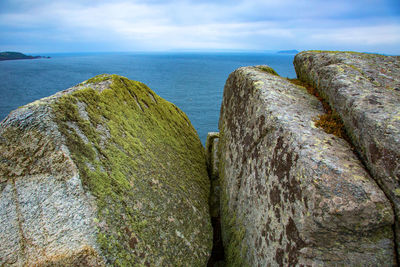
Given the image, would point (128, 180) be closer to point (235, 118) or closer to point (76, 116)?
point (76, 116)

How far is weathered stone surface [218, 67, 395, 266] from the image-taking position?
4059 mm

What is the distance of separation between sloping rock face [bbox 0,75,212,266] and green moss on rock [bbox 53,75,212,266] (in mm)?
26

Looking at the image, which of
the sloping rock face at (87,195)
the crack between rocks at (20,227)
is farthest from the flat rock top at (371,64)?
the crack between rocks at (20,227)

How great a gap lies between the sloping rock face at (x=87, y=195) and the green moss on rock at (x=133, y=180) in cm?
3

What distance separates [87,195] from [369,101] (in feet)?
20.7

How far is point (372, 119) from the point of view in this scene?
15.2 ft

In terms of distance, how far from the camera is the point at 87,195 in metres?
4.80

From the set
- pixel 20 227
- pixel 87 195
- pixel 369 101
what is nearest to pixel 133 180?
pixel 87 195

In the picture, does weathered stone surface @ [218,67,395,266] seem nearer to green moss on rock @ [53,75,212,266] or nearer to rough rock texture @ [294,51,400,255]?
rough rock texture @ [294,51,400,255]

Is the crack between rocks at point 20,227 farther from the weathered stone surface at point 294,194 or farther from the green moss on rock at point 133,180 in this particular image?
the weathered stone surface at point 294,194

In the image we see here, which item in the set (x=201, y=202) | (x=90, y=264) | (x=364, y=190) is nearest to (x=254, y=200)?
(x=201, y=202)

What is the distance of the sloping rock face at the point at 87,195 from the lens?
4.58 m

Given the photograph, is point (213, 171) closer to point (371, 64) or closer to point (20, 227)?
point (371, 64)

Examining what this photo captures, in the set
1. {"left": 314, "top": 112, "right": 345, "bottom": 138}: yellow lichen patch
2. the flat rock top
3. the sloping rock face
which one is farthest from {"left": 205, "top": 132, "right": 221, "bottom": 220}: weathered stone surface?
the flat rock top
